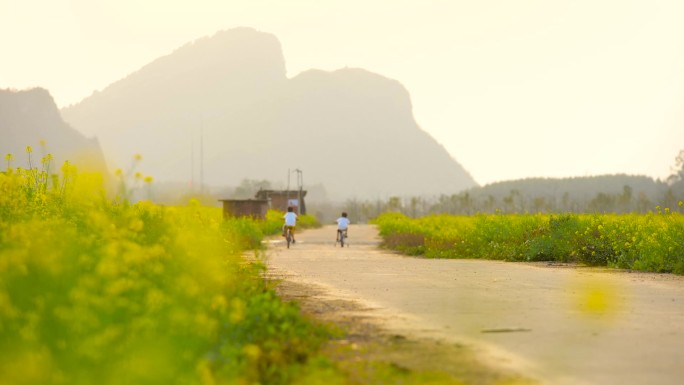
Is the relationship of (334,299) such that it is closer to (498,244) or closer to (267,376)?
(267,376)

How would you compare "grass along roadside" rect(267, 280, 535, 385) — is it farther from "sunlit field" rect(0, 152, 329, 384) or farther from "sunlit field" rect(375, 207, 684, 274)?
"sunlit field" rect(375, 207, 684, 274)

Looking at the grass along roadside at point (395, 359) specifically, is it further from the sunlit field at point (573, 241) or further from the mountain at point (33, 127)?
the mountain at point (33, 127)

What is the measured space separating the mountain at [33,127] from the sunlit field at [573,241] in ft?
446

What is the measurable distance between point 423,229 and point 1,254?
83.5 feet

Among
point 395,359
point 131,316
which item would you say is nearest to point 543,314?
point 395,359

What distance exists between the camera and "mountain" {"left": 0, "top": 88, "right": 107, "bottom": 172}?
522 feet

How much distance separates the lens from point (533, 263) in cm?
2019

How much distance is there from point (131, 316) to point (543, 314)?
4.77 meters

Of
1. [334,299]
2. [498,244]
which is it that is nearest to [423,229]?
[498,244]

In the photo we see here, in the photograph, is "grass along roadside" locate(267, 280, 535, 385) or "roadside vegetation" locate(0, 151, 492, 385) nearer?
"roadside vegetation" locate(0, 151, 492, 385)

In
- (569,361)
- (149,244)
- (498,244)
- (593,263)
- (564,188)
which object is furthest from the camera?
(564,188)

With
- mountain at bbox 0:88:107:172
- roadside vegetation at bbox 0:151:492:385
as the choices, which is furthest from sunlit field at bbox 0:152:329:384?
mountain at bbox 0:88:107:172

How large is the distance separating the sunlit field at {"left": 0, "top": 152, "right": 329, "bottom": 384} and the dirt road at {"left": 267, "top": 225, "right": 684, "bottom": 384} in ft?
4.11

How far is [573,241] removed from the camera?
68.1ft
